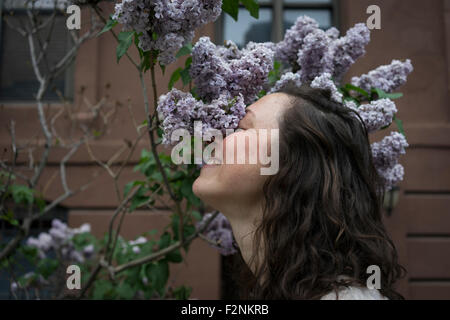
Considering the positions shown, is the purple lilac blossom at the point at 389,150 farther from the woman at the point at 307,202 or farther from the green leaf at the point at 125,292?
the green leaf at the point at 125,292

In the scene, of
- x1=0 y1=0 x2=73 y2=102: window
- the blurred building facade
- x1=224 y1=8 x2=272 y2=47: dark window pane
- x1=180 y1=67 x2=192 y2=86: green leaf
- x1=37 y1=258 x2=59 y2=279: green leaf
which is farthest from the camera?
x1=224 y1=8 x2=272 y2=47: dark window pane

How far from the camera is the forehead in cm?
165

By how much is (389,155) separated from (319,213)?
2.06 feet

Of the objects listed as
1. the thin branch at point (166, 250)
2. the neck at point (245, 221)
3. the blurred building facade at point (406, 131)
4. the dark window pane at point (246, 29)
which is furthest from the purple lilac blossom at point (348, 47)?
the dark window pane at point (246, 29)

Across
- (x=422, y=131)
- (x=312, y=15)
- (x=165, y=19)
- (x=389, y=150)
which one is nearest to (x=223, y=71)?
(x=165, y=19)

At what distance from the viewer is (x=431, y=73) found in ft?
14.7

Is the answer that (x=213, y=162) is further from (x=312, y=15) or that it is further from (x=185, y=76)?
(x=312, y=15)

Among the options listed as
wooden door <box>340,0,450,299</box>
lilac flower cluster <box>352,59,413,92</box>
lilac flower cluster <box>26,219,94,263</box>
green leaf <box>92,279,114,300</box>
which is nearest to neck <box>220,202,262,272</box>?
lilac flower cluster <box>352,59,413,92</box>

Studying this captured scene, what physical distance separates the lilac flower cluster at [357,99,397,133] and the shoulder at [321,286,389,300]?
2.49 feet

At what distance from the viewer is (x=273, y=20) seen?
5.00 metres

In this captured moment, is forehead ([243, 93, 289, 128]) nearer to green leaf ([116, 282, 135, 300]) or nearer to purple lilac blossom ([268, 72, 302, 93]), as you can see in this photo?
purple lilac blossom ([268, 72, 302, 93])

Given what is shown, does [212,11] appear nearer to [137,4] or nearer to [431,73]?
[137,4]

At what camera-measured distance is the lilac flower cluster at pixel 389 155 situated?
1945mm

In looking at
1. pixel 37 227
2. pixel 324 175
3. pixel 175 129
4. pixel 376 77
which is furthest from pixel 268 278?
pixel 37 227
